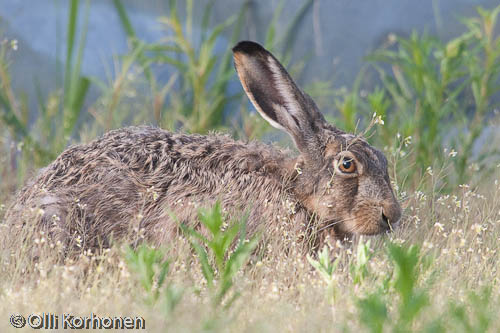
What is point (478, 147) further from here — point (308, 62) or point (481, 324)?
point (481, 324)

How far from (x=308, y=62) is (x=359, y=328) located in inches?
221

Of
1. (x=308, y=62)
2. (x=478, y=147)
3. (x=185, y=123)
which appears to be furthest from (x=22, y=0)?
(x=478, y=147)

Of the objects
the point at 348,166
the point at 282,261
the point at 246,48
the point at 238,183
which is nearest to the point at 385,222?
the point at 348,166

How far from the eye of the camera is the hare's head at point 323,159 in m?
4.07

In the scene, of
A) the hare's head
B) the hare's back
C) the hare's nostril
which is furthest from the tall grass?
the hare's back

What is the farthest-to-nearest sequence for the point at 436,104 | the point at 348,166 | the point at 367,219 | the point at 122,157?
the point at 436,104
the point at 122,157
the point at 348,166
the point at 367,219

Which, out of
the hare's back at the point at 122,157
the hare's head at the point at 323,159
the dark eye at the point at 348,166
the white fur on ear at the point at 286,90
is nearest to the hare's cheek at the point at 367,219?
the hare's head at the point at 323,159

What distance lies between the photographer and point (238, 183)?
421 cm

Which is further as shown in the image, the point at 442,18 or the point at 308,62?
the point at 308,62

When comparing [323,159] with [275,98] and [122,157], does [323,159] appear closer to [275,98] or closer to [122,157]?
[275,98]

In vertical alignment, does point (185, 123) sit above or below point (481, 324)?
above

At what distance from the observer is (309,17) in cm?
796

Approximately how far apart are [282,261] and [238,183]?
0.66 meters

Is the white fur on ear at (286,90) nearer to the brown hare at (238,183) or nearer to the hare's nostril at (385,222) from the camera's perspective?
the brown hare at (238,183)
